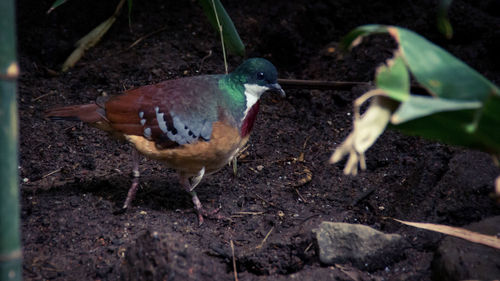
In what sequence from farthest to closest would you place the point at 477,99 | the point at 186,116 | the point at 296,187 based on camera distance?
1. the point at 296,187
2. the point at 186,116
3. the point at 477,99

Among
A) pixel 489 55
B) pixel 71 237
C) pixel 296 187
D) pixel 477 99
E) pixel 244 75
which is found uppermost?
pixel 477 99

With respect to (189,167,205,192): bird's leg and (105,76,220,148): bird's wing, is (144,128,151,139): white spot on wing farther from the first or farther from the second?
(189,167,205,192): bird's leg

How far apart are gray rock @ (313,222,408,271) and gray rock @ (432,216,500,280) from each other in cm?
26

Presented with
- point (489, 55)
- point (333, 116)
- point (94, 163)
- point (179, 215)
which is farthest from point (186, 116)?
point (489, 55)

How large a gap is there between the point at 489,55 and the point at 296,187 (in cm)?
217

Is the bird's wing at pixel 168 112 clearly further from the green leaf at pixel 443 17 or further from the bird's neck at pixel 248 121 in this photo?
the green leaf at pixel 443 17

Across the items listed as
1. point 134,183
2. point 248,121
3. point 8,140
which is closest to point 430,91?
point 8,140

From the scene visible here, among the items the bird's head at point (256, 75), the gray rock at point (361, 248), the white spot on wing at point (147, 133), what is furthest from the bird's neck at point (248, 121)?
the gray rock at point (361, 248)

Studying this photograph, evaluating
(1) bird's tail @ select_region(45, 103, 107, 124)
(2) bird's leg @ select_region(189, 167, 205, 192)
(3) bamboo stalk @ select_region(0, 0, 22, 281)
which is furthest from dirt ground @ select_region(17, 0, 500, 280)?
(3) bamboo stalk @ select_region(0, 0, 22, 281)

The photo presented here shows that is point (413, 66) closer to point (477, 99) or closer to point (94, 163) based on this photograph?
point (477, 99)

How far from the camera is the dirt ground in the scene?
2803 mm

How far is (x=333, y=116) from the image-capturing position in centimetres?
424

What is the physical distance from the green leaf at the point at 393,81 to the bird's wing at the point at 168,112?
5.40ft

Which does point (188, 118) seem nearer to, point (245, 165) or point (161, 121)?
point (161, 121)
